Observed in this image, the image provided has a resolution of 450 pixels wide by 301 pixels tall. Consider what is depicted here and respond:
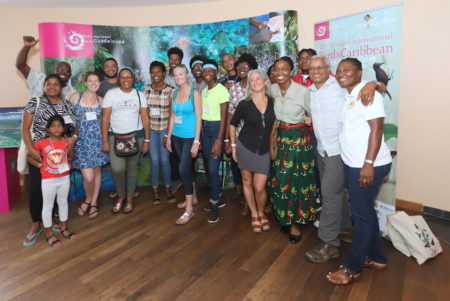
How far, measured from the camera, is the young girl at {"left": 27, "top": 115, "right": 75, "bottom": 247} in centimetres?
260

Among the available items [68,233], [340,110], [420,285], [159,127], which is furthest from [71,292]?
[420,285]

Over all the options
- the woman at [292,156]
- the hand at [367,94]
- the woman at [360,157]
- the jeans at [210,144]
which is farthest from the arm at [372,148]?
the jeans at [210,144]

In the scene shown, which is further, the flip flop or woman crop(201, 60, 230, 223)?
woman crop(201, 60, 230, 223)

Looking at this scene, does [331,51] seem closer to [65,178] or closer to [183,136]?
[183,136]

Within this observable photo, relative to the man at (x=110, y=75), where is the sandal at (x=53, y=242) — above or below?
below

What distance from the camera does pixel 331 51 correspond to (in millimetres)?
3078

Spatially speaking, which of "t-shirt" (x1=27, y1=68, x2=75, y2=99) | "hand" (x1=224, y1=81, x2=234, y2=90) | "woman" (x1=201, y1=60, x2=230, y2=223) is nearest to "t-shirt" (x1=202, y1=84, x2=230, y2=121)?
"woman" (x1=201, y1=60, x2=230, y2=223)

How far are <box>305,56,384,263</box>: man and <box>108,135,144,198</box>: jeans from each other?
7.13ft

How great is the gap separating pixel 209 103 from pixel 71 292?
208 cm

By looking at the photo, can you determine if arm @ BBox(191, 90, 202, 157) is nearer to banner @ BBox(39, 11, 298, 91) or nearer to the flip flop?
banner @ BBox(39, 11, 298, 91)

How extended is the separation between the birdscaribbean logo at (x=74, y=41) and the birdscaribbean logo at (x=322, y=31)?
311 cm

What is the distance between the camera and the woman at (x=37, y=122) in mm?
2609

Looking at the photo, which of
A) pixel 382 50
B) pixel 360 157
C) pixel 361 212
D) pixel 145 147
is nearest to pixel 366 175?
pixel 360 157

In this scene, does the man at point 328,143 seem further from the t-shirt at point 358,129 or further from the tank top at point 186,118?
the tank top at point 186,118
